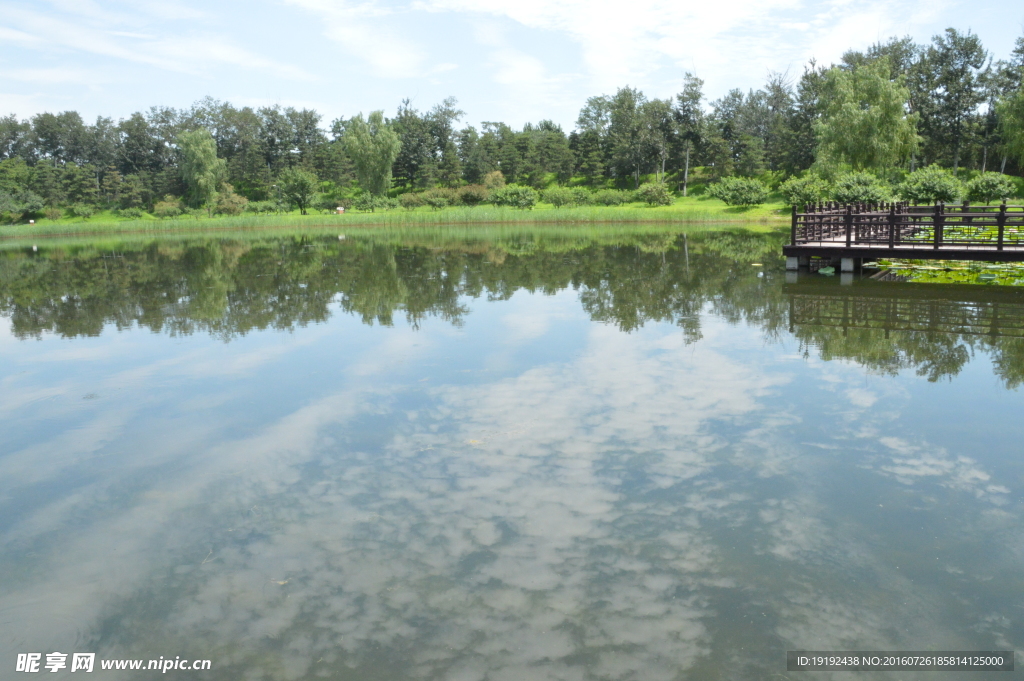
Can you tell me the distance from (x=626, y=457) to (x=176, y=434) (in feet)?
15.5

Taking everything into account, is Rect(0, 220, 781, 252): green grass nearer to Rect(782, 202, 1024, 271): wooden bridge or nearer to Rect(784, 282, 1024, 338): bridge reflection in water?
Rect(782, 202, 1024, 271): wooden bridge

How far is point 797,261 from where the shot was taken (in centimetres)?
1878

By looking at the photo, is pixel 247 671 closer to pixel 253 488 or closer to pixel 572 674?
pixel 572 674

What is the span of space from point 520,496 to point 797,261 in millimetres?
15181

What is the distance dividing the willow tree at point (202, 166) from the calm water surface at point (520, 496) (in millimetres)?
61369

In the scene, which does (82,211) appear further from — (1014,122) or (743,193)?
(1014,122)

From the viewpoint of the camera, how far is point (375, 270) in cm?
2258

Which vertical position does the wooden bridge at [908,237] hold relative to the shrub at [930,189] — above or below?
below

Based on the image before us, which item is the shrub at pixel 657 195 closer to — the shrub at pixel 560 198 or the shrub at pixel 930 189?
the shrub at pixel 560 198

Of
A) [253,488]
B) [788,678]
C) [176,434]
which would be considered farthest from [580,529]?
[176,434]

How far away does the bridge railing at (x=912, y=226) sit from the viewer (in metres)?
15.9

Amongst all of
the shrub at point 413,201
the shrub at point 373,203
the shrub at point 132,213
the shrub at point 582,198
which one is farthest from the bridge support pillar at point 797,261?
the shrub at point 132,213

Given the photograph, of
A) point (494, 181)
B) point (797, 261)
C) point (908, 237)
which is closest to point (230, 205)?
point (494, 181)

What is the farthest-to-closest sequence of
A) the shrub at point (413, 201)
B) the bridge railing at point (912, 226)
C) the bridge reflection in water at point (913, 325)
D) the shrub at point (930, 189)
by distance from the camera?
the shrub at point (413, 201) < the shrub at point (930, 189) < the bridge railing at point (912, 226) < the bridge reflection in water at point (913, 325)
